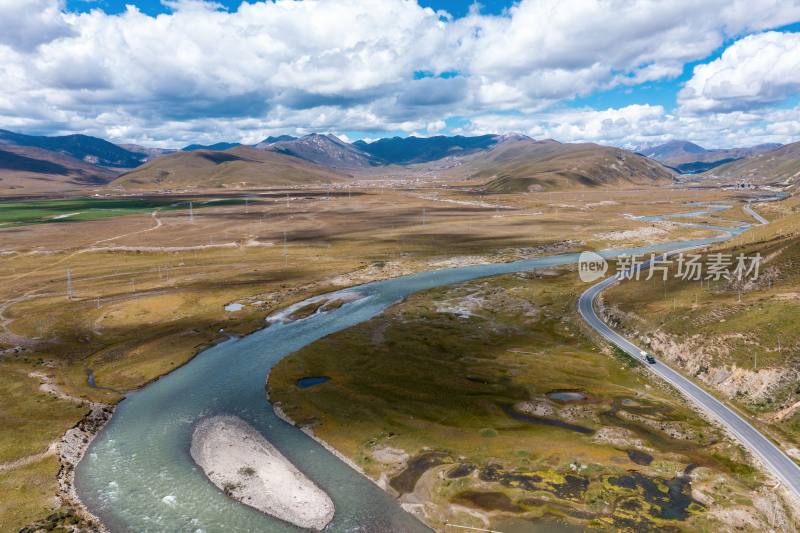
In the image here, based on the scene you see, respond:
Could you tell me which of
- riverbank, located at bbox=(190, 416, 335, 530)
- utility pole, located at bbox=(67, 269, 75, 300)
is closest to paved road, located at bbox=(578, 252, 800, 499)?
riverbank, located at bbox=(190, 416, 335, 530)

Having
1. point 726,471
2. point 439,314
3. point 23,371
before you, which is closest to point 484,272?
point 439,314

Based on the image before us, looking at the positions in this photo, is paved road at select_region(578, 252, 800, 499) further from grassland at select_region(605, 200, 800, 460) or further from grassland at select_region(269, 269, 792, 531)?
grassland at select_region(269, 269, 792, 531)

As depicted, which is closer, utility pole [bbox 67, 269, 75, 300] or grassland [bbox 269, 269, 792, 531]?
grassland [bbox 269, 269, 792, 531]

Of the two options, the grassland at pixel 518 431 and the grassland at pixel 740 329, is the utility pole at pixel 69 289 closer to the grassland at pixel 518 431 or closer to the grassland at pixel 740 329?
the grassland at pixel 518 431

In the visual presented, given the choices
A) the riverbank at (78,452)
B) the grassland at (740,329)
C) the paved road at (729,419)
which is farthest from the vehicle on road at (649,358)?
the riverbank at (78,452)

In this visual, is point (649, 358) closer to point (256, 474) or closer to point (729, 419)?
point (729, 419)

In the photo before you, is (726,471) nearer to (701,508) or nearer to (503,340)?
(701,508)

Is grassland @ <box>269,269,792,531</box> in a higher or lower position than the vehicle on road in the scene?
lower
